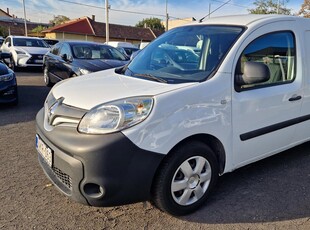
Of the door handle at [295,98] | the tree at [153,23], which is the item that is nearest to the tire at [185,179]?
the door handle at [295,98]

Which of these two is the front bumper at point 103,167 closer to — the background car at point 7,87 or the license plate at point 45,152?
the license plate at point 45,152

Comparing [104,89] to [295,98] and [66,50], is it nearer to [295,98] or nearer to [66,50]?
[295,98]

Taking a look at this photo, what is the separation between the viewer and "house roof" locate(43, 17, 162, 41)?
4542 centimetres

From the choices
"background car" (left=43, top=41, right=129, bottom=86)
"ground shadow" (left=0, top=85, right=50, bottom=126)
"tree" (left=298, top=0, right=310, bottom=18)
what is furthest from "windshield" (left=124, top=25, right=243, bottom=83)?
"tree" (left=298, top=0, right=310, bottom=18)

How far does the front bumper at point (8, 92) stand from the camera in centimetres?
604

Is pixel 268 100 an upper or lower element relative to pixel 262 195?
upper

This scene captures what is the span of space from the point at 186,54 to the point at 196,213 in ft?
5.15

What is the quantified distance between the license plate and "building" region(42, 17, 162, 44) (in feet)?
145

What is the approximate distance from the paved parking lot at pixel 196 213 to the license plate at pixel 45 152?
0.46 m

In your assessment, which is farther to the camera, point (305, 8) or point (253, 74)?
point (305, 8)

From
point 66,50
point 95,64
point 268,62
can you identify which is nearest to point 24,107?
point 95,64

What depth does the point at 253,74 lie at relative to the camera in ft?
8.91

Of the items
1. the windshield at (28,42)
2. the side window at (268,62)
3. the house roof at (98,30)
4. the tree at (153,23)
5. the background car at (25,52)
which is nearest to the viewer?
the side window at (268,62)

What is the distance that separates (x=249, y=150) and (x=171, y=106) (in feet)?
3.50
